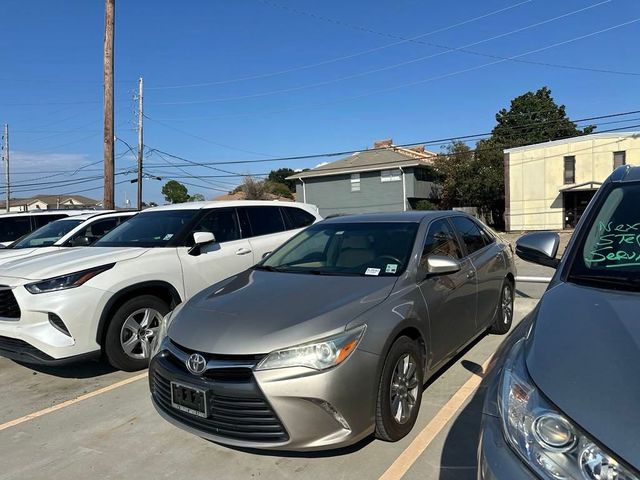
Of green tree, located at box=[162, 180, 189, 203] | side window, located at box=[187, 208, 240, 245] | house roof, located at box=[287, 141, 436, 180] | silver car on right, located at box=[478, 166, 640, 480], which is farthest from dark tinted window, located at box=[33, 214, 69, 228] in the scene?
green tree, located at box=[162, 180, 189, 203]

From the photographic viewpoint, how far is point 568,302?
2.28 metres

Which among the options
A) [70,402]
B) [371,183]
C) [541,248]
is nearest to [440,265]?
[541,248]

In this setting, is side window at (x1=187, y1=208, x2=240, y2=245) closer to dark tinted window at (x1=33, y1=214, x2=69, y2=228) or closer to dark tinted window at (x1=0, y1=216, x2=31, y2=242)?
dark tinted window at (x1=33, y1=214, x2=69, y2=228)

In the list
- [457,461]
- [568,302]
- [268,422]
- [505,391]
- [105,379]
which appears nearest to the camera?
[505,391]

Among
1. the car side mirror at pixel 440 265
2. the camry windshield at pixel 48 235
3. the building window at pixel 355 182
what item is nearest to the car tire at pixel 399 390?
the car side mirror at pixel 440 265

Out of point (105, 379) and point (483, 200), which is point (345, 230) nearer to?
point (105, 379)

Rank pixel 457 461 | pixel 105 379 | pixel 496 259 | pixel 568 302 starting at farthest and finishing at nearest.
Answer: pixel 496 259, pixel 105 379, pixel 457 461, pixel 568 302

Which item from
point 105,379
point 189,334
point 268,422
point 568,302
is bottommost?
point 105,379

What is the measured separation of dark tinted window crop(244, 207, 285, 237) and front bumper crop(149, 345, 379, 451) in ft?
12.8

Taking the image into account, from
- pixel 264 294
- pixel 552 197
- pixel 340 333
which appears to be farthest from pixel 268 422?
pixel 552 197

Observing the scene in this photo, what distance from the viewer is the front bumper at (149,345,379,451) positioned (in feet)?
9.20

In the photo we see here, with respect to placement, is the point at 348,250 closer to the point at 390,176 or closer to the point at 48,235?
the point at 48,235

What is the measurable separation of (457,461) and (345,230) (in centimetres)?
225

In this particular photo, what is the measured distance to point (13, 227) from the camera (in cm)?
1130
